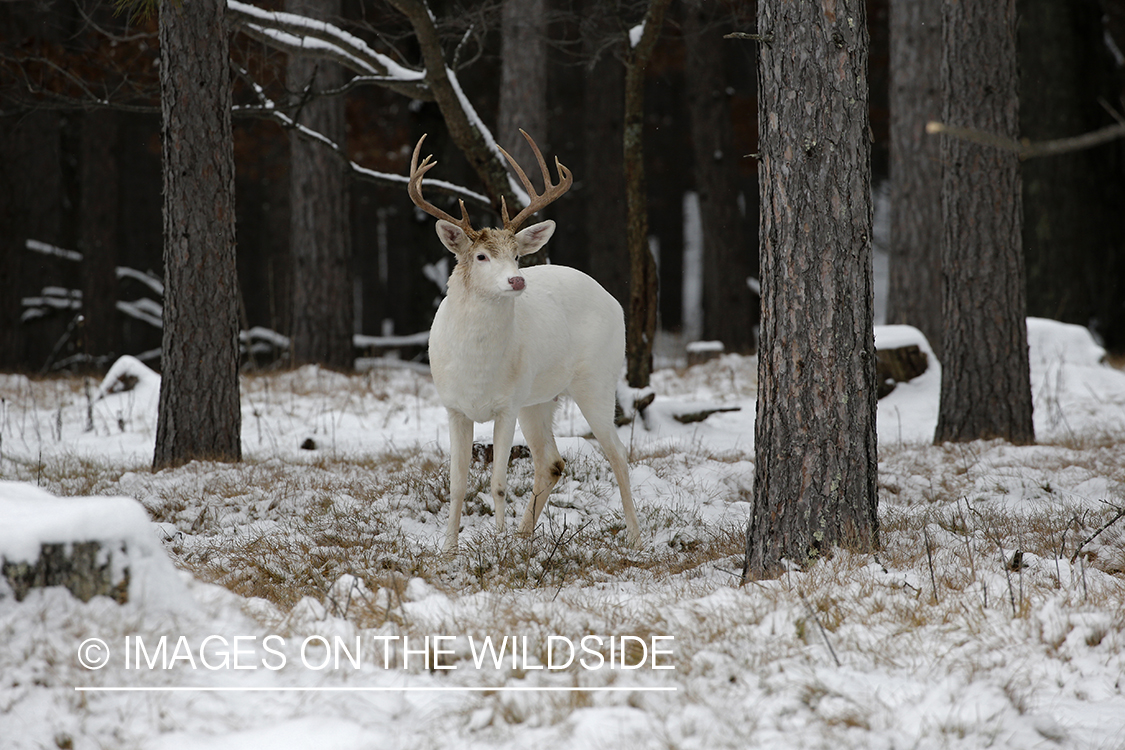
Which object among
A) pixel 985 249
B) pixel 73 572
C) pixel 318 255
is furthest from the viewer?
pixel 318 255

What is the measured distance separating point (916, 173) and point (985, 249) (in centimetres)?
391

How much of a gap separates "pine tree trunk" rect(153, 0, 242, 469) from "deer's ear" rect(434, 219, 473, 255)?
2.28m

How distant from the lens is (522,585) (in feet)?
14.0

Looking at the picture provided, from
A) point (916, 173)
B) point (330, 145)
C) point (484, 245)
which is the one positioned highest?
point (916, 173)

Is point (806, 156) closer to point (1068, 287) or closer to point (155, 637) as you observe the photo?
A: point (155, 637)

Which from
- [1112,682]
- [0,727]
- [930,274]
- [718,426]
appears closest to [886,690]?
[1112,682]

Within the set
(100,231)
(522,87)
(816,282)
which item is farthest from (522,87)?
(816,282)

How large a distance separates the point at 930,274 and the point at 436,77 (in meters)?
6.48

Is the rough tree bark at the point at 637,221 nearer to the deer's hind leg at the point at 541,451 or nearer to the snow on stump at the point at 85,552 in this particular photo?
the deer's hind leg at the point at 541,451

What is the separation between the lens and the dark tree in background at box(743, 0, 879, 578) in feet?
13.5

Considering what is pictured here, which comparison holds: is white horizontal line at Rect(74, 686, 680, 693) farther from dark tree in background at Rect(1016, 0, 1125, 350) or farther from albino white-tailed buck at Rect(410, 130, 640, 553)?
dark tree in background at Rect(1016, 0, 1125, 350)

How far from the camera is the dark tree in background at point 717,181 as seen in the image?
1595 centimetres

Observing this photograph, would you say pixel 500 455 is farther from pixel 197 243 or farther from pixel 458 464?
A: pixel 197 243
